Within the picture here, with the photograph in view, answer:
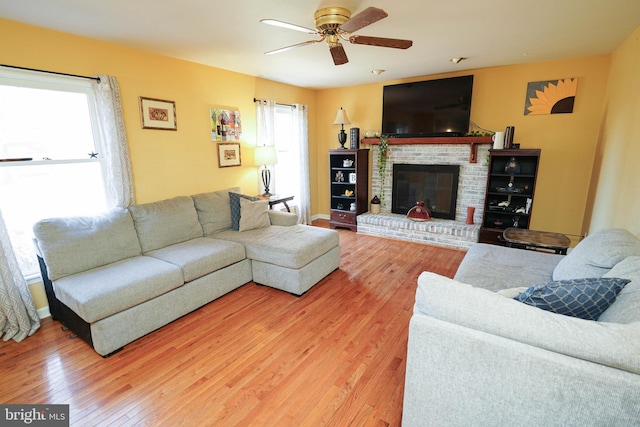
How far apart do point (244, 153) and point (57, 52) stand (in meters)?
2.18

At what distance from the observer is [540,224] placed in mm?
4035

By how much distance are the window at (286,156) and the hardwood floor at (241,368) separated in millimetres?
2537

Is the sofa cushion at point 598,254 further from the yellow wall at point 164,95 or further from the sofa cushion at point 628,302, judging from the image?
the yellow wall at point 164,95

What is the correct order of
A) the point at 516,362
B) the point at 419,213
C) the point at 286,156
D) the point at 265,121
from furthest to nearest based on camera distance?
the point at 286,156 → the point at 419,213 → the point at 265,121 → the point at 516,362

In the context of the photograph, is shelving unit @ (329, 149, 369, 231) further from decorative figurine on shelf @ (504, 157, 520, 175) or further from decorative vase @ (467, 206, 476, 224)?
decorative figurine on shelf @ (504, 157, 520, 175)

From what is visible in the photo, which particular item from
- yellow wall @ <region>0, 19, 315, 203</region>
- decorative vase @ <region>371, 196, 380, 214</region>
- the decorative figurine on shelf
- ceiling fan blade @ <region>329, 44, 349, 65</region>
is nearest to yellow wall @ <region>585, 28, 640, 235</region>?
the decorative figurine on shelf

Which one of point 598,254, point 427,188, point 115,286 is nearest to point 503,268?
point 598,254

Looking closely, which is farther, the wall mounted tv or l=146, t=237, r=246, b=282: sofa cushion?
the wall mounted tv

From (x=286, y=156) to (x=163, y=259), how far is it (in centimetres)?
292

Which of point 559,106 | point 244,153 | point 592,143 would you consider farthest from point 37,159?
point 592,143

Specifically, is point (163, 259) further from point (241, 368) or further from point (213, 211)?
point (241, 368)

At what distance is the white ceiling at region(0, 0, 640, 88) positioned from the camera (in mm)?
2100

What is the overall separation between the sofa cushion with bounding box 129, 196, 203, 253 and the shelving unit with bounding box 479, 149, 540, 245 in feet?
12.3

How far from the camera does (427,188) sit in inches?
186
